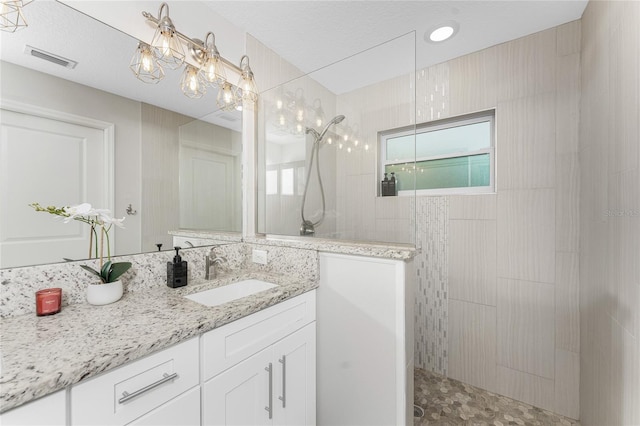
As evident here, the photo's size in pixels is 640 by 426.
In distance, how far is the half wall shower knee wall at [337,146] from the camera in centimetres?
133

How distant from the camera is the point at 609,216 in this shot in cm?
111

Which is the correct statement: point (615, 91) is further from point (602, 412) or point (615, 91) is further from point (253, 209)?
point (253, 209)

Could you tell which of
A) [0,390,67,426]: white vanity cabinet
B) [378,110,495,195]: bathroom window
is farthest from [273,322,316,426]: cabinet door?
[378,110,495,195]: bathroom window

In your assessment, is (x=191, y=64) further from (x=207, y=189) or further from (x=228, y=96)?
(x=207, y=189)

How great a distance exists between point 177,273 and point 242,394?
613 millimetres

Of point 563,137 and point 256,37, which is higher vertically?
point 256,37

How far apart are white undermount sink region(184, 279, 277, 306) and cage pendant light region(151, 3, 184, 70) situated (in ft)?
3.72

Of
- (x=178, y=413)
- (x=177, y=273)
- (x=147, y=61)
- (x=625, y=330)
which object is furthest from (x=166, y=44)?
(x=625, y=330)

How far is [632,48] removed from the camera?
930mm

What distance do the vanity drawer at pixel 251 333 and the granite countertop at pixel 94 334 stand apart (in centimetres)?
4

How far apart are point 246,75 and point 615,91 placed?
1.77 m

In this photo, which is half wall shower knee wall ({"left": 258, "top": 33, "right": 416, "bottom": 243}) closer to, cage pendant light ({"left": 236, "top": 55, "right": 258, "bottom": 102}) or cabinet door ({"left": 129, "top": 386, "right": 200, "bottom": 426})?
cage pendant light ({"left": 236, "top": 55, "right": 258, "bottom": 102})

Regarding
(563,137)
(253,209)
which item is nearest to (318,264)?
(253,209)

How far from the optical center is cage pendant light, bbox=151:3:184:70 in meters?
1.16
